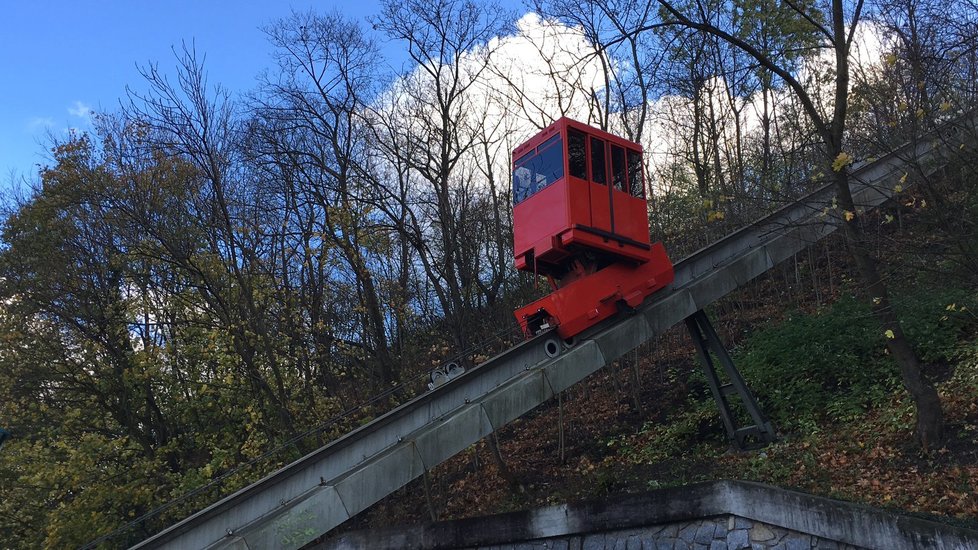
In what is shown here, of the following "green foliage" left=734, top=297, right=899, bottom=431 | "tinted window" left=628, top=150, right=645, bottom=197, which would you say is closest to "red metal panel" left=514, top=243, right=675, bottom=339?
"tinted window" left=628, top=150, right=645, bottom=197

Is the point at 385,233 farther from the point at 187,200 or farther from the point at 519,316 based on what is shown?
Result: the point at 519,316

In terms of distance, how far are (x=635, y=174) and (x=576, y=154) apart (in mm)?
1511

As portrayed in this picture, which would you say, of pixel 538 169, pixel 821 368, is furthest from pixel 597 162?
pixel 821 368

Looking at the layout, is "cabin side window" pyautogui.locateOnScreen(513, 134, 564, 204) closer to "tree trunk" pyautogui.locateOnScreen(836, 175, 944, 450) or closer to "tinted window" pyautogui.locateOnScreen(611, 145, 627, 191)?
"tinted window" pyautogui.locateOnScreen(611, 145, 627, 191)

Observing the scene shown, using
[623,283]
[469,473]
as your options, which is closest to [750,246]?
[623,283]

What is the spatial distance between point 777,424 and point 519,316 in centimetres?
492

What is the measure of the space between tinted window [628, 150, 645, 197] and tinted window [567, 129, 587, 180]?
1.20 m

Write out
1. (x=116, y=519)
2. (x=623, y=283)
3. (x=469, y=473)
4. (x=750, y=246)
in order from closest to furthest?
(x=623, y=283) → (x=750, y=246) → (x=469, y=473) → (x=116, y=519)

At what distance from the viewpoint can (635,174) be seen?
1266 centimetres

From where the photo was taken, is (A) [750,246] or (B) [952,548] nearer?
(B) [952,548]

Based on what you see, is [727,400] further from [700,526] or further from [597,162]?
[597,162]

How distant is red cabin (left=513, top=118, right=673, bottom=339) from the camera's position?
449 inches

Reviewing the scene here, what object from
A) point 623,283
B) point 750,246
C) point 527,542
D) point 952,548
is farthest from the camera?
point 750,246

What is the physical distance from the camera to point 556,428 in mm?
17203
